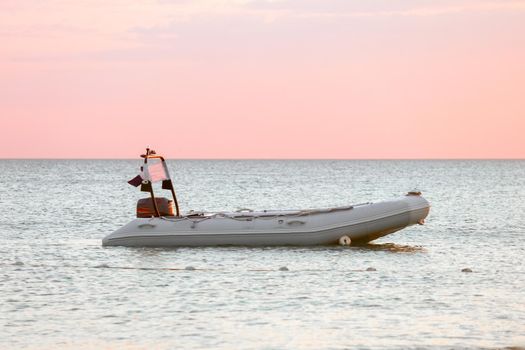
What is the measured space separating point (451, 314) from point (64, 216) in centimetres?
3479

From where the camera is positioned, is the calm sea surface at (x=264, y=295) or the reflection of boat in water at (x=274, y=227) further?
the reflection of boat in water at (x=274, y=227)

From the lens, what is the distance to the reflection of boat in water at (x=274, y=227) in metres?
29.6

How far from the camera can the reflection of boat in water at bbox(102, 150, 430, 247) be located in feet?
97.1

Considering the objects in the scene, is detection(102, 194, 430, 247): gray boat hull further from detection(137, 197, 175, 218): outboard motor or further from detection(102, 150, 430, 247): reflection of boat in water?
detection(137, 197, 175, 218): outboard motor

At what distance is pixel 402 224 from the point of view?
29.9 meters

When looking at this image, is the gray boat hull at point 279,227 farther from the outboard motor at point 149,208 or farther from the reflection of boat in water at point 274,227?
the outboard motor at point 149,208

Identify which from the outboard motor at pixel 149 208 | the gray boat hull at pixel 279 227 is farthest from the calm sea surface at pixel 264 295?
the outboard motor at pixel 149 208

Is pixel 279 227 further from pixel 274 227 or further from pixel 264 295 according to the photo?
pixel 264 295

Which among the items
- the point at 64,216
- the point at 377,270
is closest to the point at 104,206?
the point at 64,216

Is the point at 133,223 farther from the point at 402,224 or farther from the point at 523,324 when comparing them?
the point at 523,324

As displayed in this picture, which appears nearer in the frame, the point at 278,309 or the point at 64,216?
the point at 278,309

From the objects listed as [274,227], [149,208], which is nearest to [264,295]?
[274,227]

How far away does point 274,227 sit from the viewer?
29.6m

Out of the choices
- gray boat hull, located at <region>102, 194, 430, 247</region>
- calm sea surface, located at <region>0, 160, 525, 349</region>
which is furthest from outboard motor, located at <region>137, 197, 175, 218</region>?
calm sea surface, located at <region>0, 160, 525, 349</region>
